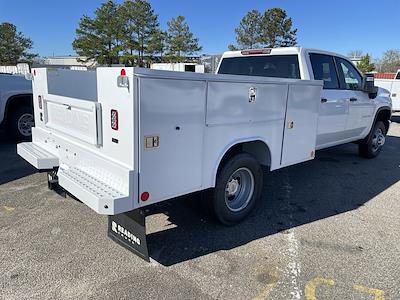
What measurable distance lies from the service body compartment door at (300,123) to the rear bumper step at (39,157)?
8.68 feet

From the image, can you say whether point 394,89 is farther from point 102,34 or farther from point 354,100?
point 102,34

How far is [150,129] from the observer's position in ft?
8.80

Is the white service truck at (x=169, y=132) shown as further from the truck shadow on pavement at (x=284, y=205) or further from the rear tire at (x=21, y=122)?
the rear tire at (x=21, y=122)

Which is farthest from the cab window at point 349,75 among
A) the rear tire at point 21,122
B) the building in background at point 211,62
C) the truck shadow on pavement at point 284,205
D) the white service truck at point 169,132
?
the rear tire at point 21,122

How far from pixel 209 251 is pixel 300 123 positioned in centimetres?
201

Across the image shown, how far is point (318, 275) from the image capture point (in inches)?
121

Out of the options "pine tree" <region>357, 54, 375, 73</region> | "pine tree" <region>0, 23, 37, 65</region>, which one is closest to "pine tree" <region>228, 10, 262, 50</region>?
"pine tree" <region>357, 54, 375, 73</region>

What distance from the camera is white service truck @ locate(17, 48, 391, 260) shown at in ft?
8.82

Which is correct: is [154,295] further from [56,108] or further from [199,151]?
[56,108]

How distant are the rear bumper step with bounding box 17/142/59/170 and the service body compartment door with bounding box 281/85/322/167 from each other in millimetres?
2646

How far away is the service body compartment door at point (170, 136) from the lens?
8.70ft

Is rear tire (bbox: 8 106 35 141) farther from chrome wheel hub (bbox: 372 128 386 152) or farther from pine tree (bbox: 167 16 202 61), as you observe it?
pine tree (bbox: 167 16 202 61)

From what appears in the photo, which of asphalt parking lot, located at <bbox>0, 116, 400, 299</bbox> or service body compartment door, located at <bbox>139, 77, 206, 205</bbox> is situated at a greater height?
service body compartment door, located at <bbox>139, 77, 206, 205</bbox>

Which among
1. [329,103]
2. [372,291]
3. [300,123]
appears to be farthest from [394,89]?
[372,291]
